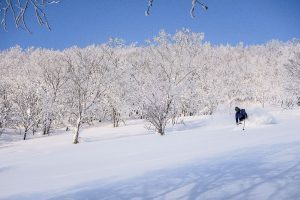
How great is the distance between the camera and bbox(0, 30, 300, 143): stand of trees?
26.7m

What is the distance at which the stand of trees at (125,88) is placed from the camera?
26.7 meters

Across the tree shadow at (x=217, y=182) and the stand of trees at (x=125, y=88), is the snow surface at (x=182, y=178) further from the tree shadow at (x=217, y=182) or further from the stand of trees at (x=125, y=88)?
the stand of trees at (x=125, y=88)

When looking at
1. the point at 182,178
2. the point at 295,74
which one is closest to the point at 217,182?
the point at 182,178

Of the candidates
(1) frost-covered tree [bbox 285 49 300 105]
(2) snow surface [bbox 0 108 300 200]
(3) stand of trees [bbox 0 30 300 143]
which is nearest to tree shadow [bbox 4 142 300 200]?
(2) snow surface [bbox 0 108 300 200]

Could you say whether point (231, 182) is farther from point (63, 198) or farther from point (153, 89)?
point (153, 89)

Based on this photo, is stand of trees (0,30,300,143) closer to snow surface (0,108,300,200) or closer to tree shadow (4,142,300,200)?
snow surface (0,108,300,200)

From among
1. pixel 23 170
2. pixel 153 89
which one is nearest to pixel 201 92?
pixel 153 89

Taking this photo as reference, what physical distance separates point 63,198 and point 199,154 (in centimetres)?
453

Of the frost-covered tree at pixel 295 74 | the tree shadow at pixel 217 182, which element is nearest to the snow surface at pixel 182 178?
the tree shadow at pixel 217 182

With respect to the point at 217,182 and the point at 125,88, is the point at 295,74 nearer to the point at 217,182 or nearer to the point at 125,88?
the point at 125,88

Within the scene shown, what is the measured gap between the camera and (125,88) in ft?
138

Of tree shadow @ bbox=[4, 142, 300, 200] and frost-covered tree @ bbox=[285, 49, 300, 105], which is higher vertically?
frost-covered tree @ bbox=[285, 49, 300, 105]

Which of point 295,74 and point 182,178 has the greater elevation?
point 295,74

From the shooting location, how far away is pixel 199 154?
9.49 m
